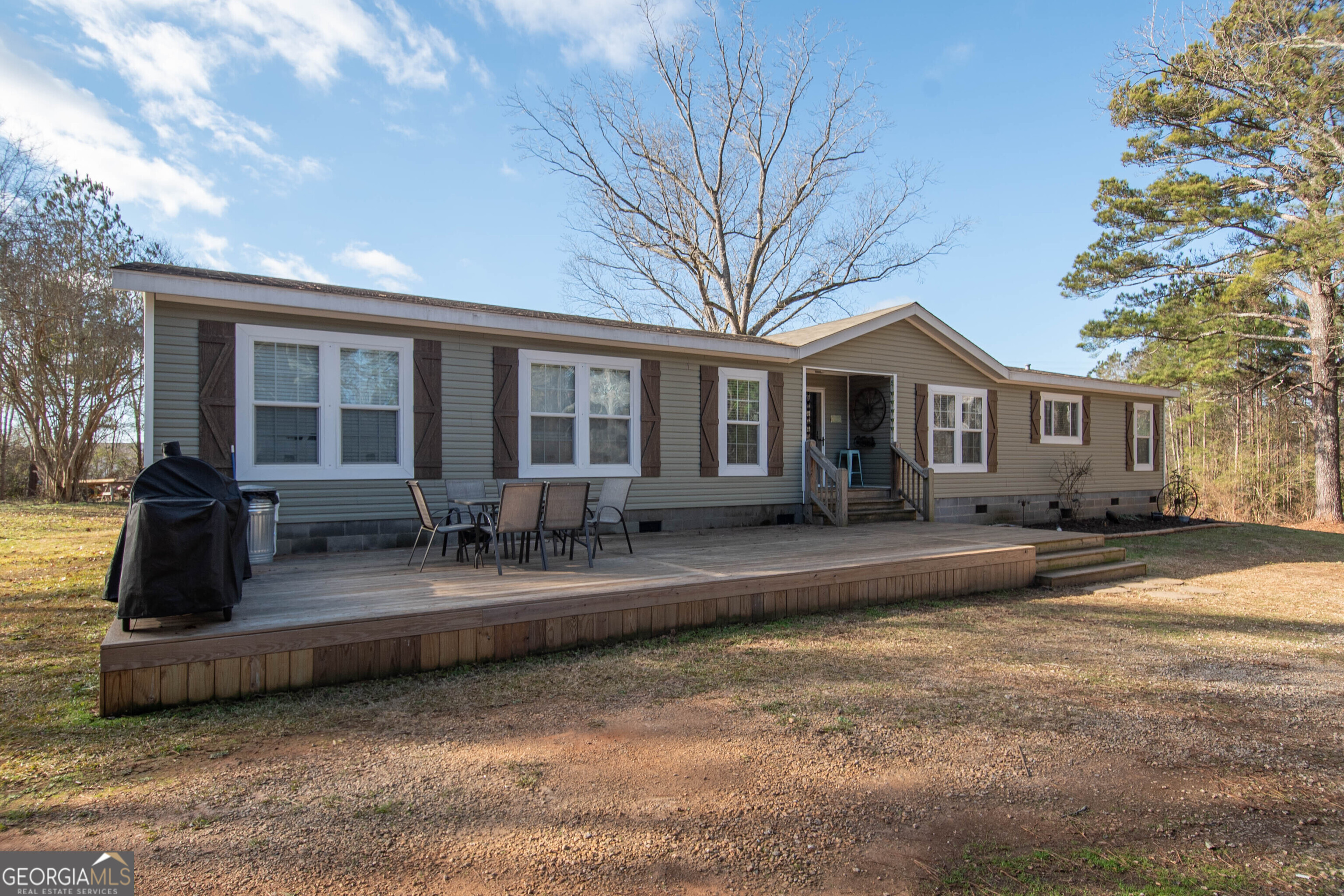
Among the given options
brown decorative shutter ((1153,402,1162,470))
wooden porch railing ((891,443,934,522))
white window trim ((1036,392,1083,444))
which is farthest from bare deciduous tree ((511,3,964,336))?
wooden porch railing ((891,443,934,522))

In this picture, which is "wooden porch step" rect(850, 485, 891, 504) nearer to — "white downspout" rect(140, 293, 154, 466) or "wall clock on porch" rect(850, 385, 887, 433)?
"wall clock on porch" rect(850, 385, 887, 433)

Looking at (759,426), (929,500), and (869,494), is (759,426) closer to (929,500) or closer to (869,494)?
(869,494)

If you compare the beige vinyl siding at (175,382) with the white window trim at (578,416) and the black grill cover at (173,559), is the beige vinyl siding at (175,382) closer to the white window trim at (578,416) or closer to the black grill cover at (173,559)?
the black grill cover at (173,559)

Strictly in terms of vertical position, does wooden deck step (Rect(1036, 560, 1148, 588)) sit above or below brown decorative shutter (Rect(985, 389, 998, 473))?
below

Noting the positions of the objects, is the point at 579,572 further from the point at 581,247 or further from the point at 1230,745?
the point at 581,247

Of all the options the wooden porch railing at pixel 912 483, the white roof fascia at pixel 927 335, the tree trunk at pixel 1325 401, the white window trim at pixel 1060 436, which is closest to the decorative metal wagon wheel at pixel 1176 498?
the tree trunk at pixel 1325 401

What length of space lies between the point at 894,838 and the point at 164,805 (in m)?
2.49

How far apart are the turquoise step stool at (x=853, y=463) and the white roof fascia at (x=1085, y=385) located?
10.4 ft

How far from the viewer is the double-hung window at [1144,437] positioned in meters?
14.4

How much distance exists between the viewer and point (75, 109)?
44.6 ft

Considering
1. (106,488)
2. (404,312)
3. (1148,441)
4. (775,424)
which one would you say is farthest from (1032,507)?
(106,488)

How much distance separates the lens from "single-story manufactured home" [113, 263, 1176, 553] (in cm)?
624

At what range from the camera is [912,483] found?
10.6 metres

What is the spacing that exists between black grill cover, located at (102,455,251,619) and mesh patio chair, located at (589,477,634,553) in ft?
9.97
